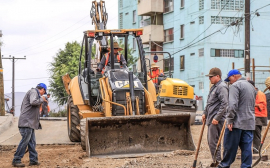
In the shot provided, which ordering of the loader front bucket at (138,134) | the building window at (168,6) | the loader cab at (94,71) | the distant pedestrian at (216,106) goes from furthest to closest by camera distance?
the building window at (168,6) → the loader cab at (94,71) → the loader front bucket at (138,134) → the distant pedestrian at (216,106)

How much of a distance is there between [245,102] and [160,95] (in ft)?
35.4

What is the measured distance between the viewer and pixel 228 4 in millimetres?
43812

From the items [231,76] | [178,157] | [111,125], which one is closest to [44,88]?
[111,125]

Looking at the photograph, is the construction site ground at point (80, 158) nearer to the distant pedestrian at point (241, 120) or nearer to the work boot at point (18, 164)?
the work boot at point (18, 164)

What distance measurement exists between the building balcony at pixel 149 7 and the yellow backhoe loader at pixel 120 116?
3388cm

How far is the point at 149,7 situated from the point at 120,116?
122 feet

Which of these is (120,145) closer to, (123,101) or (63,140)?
(123,101)

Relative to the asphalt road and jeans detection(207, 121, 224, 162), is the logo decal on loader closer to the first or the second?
jeans detection(207, 121, 224, 162)

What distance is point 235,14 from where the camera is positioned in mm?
43844

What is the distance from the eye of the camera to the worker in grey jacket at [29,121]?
39.3 feet

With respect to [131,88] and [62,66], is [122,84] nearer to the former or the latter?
[131,88]

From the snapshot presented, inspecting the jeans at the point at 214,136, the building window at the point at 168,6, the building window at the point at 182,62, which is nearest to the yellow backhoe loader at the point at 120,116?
the jeans at the point at 214,136

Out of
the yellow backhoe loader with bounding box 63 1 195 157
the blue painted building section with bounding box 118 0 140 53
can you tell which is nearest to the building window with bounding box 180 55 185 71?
the blue painted building section with bounding box 118 0 140 53

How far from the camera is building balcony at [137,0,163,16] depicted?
49.0 metres
